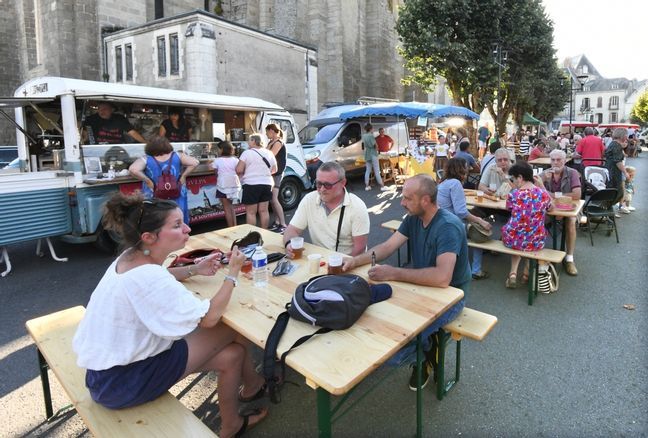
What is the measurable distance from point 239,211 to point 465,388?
6206mm

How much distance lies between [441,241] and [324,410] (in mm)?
1322

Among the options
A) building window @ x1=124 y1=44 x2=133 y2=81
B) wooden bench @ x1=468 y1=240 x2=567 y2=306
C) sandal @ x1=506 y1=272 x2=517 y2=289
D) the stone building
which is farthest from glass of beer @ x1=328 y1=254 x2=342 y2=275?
building window @ x1=124 y1=44 x2=133 y2=81

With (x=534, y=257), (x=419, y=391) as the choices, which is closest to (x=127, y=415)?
(x=419, y=391)

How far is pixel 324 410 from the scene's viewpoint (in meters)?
1.88

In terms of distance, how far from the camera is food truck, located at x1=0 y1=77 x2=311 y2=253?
5660 mm

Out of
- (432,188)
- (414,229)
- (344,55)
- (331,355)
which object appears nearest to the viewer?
(331,355)

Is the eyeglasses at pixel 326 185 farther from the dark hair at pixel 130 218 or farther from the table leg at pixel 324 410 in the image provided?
the table leg at pixel 324 410

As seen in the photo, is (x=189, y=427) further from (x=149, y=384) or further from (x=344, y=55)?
(x=344, y=55)

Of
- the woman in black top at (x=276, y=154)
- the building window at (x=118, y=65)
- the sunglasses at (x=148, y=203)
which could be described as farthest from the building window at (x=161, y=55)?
the sunglasses at (x=148, y=203)

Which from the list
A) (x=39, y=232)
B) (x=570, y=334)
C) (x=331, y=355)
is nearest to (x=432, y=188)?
(x=331, y=355)

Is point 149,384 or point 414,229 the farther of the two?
point 414,229

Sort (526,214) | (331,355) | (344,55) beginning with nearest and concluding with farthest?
(331,355)
(526,214)
(344,55)

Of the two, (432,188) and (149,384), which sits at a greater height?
(432,188)

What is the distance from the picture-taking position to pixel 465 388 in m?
3.10
